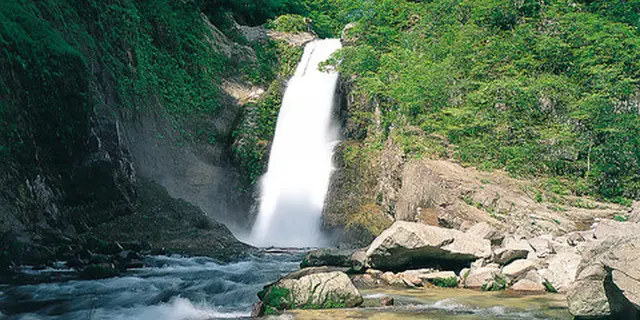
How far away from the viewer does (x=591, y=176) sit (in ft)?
52.3

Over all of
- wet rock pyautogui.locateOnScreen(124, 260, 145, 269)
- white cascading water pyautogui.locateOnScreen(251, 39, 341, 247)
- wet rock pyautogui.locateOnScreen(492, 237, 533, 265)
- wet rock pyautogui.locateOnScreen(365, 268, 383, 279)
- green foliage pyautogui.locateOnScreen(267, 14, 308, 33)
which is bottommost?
wet rock pyautogui.locateOnScreen(365, 268, 383, 279)

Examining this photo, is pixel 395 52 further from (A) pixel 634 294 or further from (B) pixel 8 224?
(A) pixel 634 294

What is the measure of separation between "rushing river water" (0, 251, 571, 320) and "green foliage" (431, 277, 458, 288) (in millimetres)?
399

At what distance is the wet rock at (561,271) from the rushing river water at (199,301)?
20.5 inches

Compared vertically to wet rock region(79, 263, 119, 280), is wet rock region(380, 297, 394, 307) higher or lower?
lower

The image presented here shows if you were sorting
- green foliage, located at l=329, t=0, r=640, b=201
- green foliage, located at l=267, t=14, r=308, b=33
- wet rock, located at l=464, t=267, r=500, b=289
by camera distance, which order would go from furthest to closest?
1. green foliage, located at l=267, t=14, r=308, b=33
2. green foliage, located at l=329, t=0, r=640, b=201
3. wet rock, located at l=464, t=267, r=500, b=289

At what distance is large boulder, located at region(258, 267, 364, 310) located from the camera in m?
6.92

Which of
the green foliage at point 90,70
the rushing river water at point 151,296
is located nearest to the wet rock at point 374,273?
the rushing river water at point 151,296

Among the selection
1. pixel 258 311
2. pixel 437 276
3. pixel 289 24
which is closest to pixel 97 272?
pixel 258 311

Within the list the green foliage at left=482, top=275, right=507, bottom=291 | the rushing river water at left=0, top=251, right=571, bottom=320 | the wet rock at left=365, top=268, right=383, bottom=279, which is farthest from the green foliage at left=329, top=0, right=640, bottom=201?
the rushing river water at left=0, top=251, right=571, bottom=320

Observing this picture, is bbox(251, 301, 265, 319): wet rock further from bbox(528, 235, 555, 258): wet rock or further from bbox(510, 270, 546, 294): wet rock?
bbox(528, 235, 555, 258): wet rock

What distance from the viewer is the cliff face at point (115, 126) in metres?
11.8

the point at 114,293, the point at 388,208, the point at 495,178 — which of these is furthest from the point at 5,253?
the point at 495,178

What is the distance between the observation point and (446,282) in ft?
29.7
